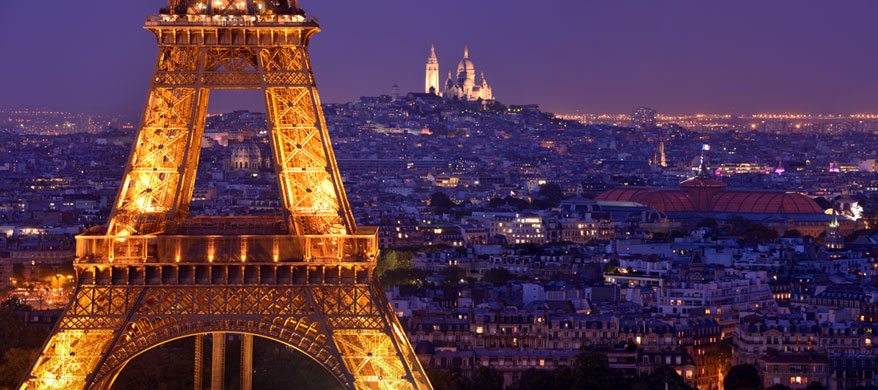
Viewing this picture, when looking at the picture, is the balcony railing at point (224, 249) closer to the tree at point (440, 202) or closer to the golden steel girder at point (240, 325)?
the golden steel girder at point (240, 325)

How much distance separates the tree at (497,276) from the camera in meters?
69.1

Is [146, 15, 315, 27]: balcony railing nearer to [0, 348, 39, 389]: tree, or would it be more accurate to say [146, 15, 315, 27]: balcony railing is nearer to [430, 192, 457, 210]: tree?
[0, 348, 39, 389]: tree

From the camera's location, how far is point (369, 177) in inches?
6083

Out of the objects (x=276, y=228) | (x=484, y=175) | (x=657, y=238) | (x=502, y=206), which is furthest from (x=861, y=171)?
(x=276, y=228)

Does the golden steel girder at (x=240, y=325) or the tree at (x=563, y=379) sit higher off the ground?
the golden steel girder at (x=240, y=325)

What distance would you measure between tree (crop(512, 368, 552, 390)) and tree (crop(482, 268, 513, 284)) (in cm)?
2435

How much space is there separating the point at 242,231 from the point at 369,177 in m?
131

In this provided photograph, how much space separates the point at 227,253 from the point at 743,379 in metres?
24.8

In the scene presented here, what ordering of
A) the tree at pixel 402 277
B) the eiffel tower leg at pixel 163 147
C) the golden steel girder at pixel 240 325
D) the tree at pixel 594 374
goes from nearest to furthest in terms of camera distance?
the golden steel girder at pixel 240 325 → the eiffel tower leg at pixel 163 147 → the tree at pixel 594 374 → the tree at pixel 402 277

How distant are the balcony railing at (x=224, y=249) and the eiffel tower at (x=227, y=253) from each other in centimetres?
2

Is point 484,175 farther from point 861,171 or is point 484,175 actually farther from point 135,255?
point 135,255

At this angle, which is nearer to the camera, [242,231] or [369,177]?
[242,231]

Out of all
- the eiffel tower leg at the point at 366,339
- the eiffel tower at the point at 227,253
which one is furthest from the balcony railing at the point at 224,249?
the eiffel tower leg at the point at 366,339

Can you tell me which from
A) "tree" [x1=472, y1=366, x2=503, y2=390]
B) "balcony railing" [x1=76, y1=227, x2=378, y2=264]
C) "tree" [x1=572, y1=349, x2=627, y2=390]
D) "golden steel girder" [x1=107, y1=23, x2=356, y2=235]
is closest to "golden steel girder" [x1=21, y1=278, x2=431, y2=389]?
"balcony railing" [x1=76, y1=227, x2=378, y2=264]
